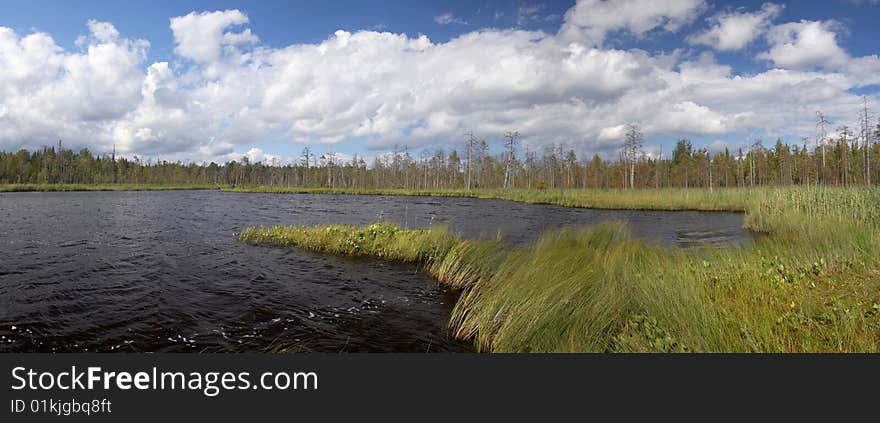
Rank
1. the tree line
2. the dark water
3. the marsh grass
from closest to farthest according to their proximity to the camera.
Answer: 1. the marsh grass
2. the dark water
3. the tree line

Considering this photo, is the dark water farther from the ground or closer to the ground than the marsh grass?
closer to the ground

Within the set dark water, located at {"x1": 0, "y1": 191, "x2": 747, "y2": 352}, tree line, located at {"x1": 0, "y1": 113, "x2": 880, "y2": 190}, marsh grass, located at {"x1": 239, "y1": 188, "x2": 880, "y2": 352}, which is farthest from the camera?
tree line, located at {"x1": 0, "y1": 113, "x2": 880, "y2": 190}

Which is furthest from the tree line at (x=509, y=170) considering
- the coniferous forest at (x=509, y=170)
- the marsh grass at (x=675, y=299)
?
the marsh grass at (x=675, y=299)

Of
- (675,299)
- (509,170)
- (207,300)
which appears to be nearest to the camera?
(675,299)

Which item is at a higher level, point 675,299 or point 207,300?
point 675,299

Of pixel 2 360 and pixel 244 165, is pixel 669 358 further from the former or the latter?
pixel 244 165

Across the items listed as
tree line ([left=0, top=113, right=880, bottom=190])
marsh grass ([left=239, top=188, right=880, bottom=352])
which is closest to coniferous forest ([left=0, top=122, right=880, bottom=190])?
tree line ([left=0, top=113, right=880, bottom=190])

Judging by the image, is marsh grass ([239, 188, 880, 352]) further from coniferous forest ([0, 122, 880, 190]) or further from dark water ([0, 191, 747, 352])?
coniferous forest ([0, 122, 880, 190])

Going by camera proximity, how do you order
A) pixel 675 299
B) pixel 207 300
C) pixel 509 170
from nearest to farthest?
pixel 675 299
pixel 207 300
pixel 509 170

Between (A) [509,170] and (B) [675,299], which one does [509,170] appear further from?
(B) [675,299]

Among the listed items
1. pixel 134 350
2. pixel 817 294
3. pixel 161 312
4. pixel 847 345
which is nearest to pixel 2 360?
pixel 134 350

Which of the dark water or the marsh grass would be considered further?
the dark water

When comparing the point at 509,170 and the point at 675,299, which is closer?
the point at 675,299

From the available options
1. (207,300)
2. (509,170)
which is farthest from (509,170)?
(207,300)
